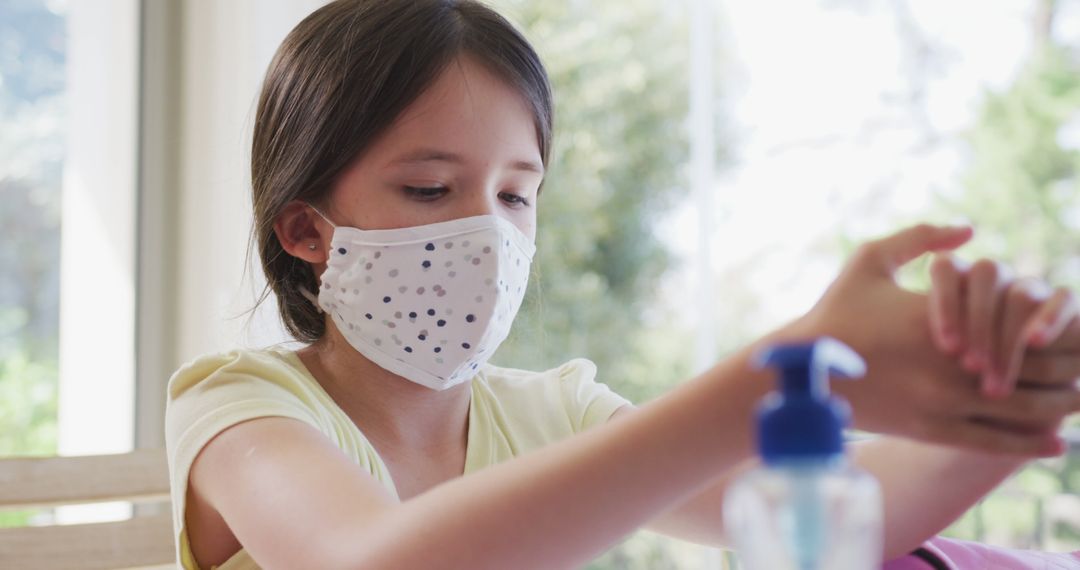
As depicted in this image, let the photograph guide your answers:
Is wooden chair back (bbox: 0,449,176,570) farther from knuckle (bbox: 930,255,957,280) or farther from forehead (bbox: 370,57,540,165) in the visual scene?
knuckle (bbox: 930,255,957,280)

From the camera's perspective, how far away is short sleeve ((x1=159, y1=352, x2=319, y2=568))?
2.89 feet

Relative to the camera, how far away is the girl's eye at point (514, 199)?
3.33ft

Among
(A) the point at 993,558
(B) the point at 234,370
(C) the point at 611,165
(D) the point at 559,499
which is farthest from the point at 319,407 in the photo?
(C) the point at 611,165

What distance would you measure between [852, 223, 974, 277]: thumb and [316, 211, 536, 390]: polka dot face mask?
0.49 m

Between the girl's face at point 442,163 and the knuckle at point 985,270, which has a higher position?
the knuckle at point 985,270

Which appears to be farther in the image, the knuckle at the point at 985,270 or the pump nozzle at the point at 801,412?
the knuckle at the point at 985,270

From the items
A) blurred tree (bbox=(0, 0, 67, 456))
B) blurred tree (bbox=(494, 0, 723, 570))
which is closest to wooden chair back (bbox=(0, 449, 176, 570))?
blurred tree (bbox=(0, 0, 67, 456))

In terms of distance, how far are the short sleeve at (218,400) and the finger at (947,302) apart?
538 millimetres

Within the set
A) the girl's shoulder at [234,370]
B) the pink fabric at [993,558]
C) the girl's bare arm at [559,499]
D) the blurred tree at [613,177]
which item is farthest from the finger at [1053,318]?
the blurred tree at [613,177]

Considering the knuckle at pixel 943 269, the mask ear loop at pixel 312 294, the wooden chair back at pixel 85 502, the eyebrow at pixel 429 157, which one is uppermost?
the knuckle at pixel 943 269

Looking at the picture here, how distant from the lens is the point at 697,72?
8.15 feet

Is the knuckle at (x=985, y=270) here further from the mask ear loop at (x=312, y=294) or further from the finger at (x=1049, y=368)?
the mask ear loop at (x=312, y=294)

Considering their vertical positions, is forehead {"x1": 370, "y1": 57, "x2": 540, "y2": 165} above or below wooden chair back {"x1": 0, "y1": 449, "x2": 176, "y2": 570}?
above

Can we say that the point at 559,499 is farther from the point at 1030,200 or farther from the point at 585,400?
the point at 1030,200
